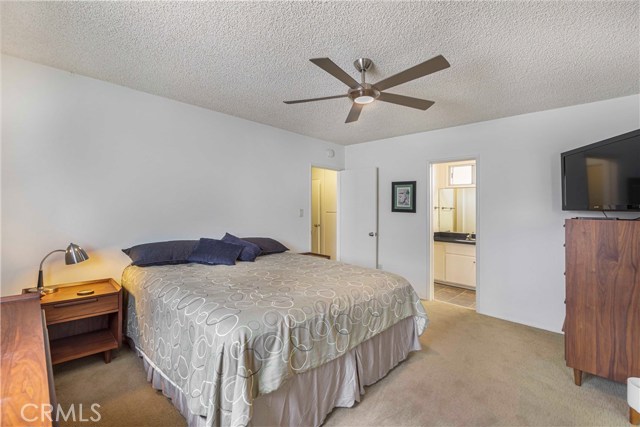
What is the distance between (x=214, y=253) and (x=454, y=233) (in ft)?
13.5

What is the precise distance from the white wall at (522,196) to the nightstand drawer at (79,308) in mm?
3709

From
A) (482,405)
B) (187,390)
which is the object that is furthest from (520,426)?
(187,390)

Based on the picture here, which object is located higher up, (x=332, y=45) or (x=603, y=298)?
(x=332, y=45)

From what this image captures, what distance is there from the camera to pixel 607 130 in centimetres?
294

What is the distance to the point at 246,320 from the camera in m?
1.49

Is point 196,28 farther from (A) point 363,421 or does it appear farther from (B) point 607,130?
(B) point 607,130

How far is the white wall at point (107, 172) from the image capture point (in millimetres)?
2326

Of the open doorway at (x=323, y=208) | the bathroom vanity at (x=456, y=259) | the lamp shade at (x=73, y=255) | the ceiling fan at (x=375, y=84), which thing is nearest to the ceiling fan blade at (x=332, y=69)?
the ceiling fan at (x=375, y=84)

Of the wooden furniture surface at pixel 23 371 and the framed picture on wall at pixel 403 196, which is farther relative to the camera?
the framed picture on wall at pixel 403 196

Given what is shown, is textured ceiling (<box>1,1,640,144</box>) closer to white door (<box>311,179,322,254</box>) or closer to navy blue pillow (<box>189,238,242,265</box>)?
navy blue pillow (<box>189,238,242,265</box>)

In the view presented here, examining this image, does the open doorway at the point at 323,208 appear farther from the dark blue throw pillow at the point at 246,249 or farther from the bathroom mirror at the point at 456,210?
the dark blue throw pillow at the point at 246,249

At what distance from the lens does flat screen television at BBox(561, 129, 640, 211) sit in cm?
221

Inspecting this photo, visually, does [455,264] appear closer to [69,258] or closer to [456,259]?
[456,259]

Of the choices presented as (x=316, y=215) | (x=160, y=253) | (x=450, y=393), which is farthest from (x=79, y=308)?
(x=316, y=215)
